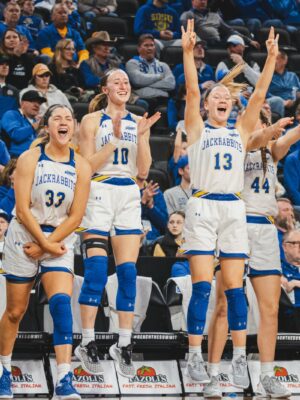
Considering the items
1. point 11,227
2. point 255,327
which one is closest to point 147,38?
point 255,327

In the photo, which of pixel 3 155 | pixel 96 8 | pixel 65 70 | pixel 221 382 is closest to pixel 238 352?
pixel 221 382

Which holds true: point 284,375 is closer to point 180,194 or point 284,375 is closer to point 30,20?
point 180,194

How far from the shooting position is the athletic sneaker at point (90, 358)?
27.8 feet

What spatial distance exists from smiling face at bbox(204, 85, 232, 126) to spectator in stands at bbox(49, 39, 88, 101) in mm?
4843

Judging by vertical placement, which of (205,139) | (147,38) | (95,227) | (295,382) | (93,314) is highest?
(147,38)

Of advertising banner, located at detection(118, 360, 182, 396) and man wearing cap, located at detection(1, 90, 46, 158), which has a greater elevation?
man wearing cap, located at detection(1, 90, 46, 158)

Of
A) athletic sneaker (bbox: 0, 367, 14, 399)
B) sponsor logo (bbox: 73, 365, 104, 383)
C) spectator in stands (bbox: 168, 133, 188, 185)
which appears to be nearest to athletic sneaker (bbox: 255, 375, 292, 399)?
sponsor logo (bbox: 73, 365, 104, 383)

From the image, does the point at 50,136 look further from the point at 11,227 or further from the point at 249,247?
the point at 249,247

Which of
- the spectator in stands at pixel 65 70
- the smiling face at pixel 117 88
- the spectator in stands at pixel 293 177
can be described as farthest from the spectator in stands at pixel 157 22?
the smiling face at pixel 117 88

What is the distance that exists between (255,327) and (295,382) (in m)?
0.70

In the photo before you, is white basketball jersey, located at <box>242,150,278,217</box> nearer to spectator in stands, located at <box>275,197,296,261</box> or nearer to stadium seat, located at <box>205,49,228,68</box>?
spectator in stands, located at <box>275,197,296,261</box>

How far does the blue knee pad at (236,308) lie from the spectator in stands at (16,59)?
18.9 ft

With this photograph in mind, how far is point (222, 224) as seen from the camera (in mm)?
8641

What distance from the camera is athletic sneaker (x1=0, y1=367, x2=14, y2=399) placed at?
8.29 meters
